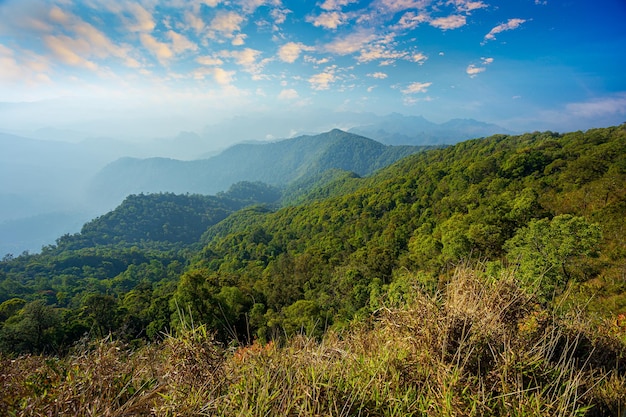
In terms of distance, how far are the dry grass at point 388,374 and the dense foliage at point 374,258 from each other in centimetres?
32

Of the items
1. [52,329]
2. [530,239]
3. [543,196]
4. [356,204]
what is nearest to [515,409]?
[530,239]

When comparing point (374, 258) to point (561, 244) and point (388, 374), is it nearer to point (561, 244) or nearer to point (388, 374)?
point (561, 244)

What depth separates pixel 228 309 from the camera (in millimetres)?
24406

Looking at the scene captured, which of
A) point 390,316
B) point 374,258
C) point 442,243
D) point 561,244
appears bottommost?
point 374,258

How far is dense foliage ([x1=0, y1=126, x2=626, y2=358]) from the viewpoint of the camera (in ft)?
49.7

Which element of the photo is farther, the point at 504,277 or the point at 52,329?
the point at 52,329

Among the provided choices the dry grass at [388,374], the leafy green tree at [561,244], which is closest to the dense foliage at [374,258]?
the leafy green tree at [561,244]

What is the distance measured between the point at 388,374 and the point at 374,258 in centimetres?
3104

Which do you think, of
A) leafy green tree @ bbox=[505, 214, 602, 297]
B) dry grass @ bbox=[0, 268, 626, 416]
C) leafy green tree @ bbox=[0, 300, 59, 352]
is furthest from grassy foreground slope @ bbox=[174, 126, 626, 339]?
leafy green tree @ bbox=[0, 300, 59, 352]

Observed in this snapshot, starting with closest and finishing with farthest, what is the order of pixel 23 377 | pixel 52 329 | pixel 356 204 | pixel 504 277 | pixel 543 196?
pixel 23 377, pixel 504 277, pixel 52 329, pixel 543 196, pixel 356 204

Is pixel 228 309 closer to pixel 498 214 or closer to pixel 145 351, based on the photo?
pixel 145 351

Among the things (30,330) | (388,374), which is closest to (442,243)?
(388,374)

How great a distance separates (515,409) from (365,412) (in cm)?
93

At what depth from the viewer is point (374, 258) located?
106 feet
